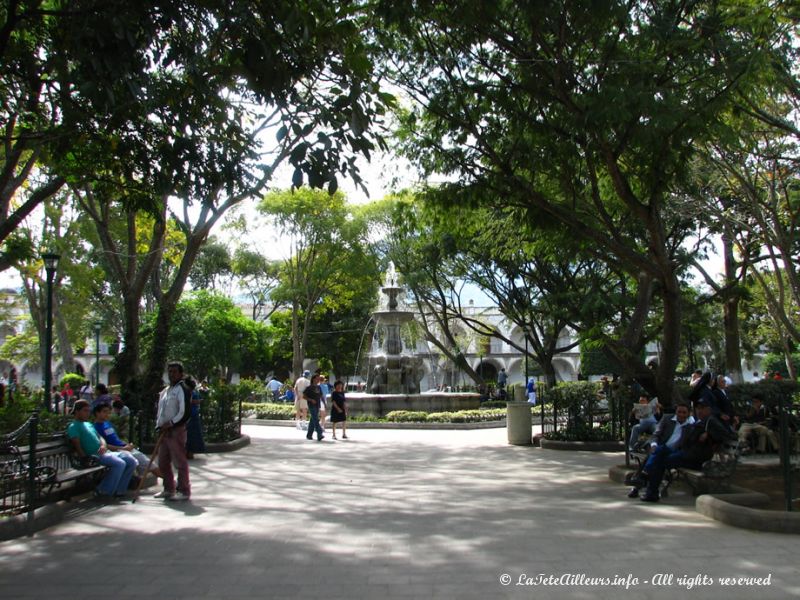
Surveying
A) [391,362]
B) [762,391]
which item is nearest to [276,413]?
[391,362]

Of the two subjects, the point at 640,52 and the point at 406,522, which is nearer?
the point at 406,522

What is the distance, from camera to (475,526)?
6.84m

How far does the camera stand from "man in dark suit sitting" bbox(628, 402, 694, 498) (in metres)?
7.94

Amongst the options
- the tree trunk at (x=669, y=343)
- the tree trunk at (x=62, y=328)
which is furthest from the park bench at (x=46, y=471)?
the tree trunk at (x=62, y=328)

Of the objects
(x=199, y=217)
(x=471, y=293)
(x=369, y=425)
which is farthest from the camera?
Answer: (x=471, y=293)

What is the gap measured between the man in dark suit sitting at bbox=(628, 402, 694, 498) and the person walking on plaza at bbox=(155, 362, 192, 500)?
5.26 meters

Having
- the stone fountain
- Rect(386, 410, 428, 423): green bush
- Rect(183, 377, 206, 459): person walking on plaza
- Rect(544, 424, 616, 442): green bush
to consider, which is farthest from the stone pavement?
the stone fountain

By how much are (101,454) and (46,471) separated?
863 mm

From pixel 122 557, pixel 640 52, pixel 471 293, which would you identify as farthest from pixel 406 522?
pixel 471 293

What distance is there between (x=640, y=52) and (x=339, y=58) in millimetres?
4045

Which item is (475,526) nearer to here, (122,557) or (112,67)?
(122,557)

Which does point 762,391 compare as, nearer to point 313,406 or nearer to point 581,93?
point 581,93

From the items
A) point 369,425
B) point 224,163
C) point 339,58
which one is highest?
point 339,58

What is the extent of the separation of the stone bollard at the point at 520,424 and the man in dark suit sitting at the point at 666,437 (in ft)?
20.8
